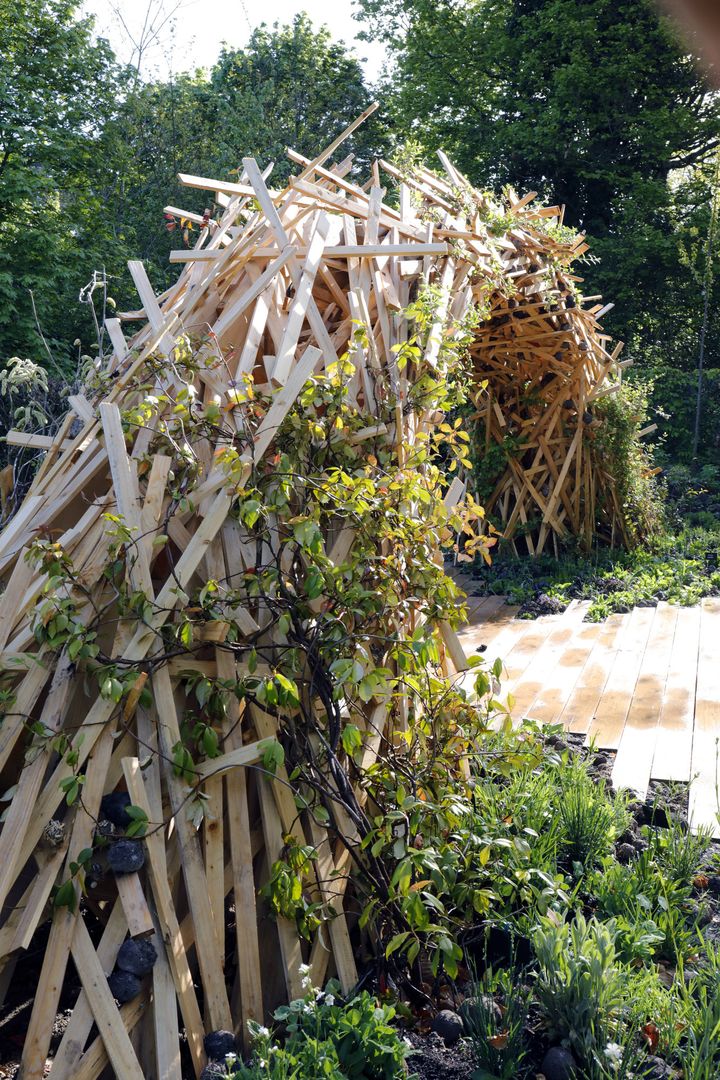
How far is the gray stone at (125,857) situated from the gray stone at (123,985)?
8.5 inches

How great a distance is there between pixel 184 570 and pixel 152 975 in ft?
3.06

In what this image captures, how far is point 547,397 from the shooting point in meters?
7.30

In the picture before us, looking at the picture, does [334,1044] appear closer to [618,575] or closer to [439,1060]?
[439,1060]

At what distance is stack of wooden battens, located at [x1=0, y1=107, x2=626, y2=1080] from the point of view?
1.99 metres

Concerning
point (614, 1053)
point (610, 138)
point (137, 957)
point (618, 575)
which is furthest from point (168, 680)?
point (610, 138)

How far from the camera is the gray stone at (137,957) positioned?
1976 millimetres

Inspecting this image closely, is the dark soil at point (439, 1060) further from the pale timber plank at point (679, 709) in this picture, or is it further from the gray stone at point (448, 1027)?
the pale timber plank at point (679, 709)

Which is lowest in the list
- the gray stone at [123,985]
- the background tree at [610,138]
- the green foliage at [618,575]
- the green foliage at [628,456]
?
the green foliage at [618,575]

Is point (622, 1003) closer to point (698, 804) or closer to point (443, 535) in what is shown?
point (443, 535)

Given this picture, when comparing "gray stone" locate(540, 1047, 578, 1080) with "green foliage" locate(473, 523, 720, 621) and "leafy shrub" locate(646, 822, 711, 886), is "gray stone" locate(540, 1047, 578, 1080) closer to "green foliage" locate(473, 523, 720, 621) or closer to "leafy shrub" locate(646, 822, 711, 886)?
"leafy shrub" locate(646, 822, 711, 886)

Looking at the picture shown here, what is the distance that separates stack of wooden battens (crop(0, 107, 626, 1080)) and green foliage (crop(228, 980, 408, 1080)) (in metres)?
0.17

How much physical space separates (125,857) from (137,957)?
214mm

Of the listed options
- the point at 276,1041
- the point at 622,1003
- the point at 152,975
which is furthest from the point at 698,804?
the point at 152,975

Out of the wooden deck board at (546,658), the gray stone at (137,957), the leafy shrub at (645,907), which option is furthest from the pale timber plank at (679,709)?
the gray stone at (137,957)
